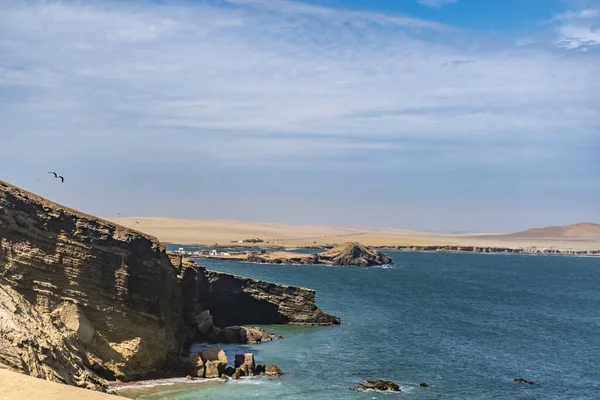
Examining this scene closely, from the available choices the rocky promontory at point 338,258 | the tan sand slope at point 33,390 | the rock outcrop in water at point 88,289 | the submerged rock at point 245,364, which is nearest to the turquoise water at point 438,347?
the submerged rock at point 245,364

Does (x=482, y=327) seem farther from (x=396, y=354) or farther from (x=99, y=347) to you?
(x=99, y=347)

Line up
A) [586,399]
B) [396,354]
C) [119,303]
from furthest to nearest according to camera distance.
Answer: [396,354] < [586,399] < [119,303]

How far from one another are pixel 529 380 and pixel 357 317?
25027 millimetres

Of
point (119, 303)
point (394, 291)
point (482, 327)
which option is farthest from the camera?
point (394, 291)

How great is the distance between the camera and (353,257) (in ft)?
475

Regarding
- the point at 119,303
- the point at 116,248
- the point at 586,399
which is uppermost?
the point at 116,248

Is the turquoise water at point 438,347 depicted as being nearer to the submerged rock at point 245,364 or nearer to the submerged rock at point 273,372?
the submerged rock at point 273,372

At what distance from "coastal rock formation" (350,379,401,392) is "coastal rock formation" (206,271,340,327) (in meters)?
21.5

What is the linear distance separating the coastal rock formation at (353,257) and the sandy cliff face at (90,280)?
10598cm

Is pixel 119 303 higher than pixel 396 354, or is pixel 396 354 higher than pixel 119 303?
pixel 119 303

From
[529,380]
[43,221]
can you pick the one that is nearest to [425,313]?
[529,380]

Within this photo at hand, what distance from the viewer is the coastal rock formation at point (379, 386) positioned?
37.0 metres

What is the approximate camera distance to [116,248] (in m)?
36.7

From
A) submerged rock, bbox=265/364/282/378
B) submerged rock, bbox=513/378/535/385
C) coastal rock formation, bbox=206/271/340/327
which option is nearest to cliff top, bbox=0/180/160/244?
submerged rock, bbox=265/364/282/378
